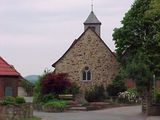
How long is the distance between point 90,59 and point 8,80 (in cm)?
2510

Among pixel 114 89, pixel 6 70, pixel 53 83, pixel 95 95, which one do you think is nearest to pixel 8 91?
pixel 6 70

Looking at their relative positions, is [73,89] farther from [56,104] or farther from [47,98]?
[56,104]

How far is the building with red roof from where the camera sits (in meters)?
34.3

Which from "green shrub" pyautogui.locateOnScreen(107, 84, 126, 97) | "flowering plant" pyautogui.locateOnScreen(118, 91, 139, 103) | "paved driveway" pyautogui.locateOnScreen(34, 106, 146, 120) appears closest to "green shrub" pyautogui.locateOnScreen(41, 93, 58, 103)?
"flowering plant" pyautogui.locateOnScreen(118, 91, 139, 103)

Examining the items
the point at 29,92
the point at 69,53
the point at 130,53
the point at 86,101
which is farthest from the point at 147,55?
the point at 29,92

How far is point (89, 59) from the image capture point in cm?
5925

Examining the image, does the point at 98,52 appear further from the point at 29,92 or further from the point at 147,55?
the point at 29,92

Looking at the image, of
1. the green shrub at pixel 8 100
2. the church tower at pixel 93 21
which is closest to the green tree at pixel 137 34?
the church tower at pixel 93 21

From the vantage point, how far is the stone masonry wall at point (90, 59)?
59062 millimetres

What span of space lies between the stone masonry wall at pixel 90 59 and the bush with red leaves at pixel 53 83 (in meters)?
8.68

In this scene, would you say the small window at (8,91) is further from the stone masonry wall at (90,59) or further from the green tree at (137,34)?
the stone masonry wall at (90,59)

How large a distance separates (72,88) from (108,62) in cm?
617

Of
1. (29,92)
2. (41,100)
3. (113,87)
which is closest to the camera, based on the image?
(41,100)

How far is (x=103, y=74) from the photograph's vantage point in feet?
193
